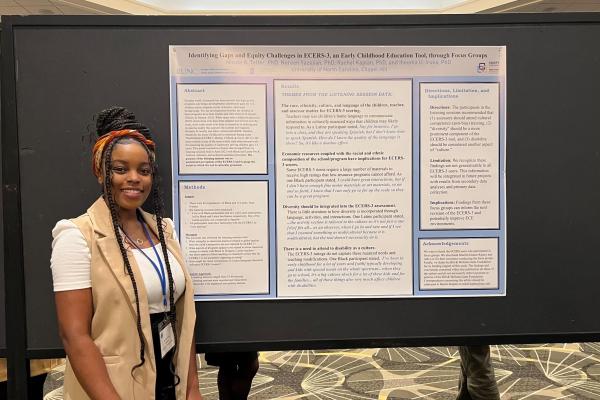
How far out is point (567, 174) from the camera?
1.44m

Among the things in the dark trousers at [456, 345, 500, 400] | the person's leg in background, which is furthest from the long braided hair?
the dark trousers at [456, 345, 500, 400]

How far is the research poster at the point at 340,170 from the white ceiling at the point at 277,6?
4.90m

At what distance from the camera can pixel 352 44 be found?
1.39 m

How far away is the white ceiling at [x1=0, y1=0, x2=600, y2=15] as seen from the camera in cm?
559

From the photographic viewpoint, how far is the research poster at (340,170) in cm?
139

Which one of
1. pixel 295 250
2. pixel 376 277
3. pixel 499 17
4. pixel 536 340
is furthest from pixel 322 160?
pixel 536 340

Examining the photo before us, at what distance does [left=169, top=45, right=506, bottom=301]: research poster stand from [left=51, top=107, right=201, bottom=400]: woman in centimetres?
11

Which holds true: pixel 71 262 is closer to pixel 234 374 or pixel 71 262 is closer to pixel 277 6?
pixel 234 374

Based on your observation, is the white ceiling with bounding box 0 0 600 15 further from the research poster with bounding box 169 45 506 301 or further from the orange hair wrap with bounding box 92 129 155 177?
the orange hair wrap with bounding box 92 129 155 177

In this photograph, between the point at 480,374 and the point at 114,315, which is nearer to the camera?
the point at 114,315

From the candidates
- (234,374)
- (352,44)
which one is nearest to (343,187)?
(352,44)

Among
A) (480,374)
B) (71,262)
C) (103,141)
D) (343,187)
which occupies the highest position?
(103,141)

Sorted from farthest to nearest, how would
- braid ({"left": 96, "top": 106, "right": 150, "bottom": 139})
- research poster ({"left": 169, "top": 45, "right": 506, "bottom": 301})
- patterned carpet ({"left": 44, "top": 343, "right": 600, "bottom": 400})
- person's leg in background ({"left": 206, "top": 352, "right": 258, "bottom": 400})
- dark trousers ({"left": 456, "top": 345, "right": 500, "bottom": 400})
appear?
1. patterned carpet ({"left": 44, "top": 343, "right": 600, "bottom": 400})
2. dark trousers ({"left": 456, "top": 345, "right": 500, "bottom": 400})
3. person's leg in background ({"left": 206, "top": 352, "right": 258, "bottom": 400})
4. research poster ({"left": 169, "top": 45, "right": 506, "bottom": 301})
5. braid ({"left": 96, "top": 106, "right": 150, "bottom": 139})

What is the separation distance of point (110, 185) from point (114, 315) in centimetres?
35
